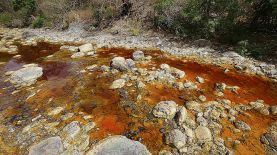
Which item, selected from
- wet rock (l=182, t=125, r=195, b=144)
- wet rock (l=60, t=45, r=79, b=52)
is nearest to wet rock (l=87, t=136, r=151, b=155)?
wet rock (l=182, t=125, r=195, b=144)

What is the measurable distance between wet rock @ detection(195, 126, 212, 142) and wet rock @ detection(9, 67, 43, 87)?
450cm

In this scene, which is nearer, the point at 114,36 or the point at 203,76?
the point at 203,76

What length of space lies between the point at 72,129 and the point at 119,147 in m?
1.08

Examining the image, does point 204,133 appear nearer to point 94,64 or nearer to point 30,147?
point 30,147

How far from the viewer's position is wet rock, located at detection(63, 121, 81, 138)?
428cm

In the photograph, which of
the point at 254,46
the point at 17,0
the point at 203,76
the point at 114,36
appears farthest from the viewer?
the point at 17,0

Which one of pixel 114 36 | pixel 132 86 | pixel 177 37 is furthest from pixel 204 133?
pixel 114 36

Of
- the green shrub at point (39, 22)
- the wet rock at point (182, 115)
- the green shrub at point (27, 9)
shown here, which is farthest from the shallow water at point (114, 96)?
the green shrub at point (27, 9)

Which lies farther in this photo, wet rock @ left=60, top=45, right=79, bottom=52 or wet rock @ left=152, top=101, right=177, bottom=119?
wet rock @ left=60, top=45, right=79, bottom=52

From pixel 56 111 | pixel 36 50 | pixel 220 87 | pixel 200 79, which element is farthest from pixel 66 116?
pixel 36 50

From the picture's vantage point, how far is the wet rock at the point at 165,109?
4.63m

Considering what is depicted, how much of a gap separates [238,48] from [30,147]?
6204 millimetres

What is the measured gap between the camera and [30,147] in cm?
403

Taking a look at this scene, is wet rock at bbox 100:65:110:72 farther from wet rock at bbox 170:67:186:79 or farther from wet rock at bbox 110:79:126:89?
wet rock at bbox 170:67:186:79
